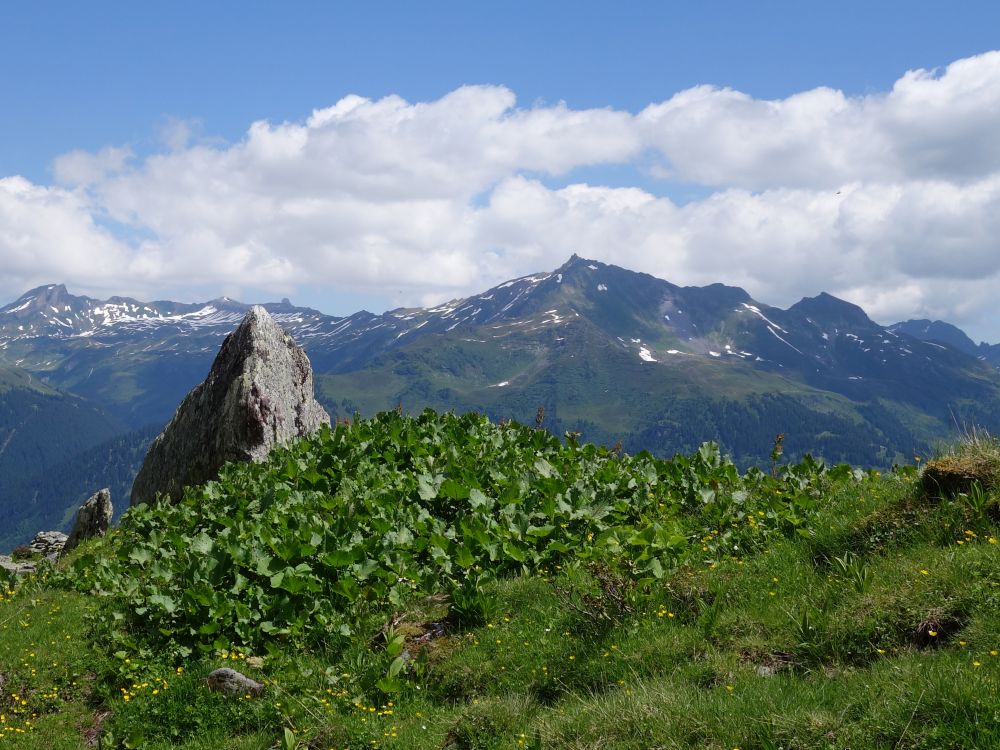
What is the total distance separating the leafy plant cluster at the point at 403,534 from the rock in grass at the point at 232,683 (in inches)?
32.7

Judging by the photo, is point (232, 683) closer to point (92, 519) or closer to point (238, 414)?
point (238, 414)

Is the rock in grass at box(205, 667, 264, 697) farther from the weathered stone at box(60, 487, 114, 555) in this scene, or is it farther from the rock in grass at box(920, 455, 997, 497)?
the weathered stone at box(60, 487, 114, 555)

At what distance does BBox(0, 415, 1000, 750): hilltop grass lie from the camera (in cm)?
647

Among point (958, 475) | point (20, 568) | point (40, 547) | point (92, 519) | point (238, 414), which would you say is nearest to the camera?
point (958, 475)

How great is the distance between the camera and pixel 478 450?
17.1 m

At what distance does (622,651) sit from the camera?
8.58m

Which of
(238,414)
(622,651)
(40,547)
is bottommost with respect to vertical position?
(40,547)

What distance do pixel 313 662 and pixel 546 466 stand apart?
6.28m

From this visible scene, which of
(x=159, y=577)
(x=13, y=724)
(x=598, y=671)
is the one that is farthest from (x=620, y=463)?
(x=13, y=724)

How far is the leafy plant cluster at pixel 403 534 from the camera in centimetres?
1088

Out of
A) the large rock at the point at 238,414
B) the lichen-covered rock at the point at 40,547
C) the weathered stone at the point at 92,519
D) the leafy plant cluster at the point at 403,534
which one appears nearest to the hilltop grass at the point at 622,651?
the leafy plant cluster at the point at 403,534

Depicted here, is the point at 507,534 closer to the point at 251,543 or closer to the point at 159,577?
the point at 251,543

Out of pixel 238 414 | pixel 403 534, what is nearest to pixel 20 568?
pixel 238 414

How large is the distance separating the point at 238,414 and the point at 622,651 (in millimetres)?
17195
